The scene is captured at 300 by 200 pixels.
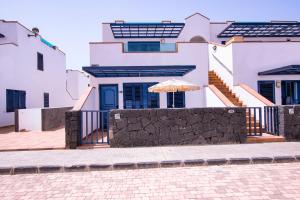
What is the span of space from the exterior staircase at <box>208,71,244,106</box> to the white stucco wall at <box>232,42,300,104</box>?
73cm

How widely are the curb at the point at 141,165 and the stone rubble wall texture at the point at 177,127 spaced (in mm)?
2010

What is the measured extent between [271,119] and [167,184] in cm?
654

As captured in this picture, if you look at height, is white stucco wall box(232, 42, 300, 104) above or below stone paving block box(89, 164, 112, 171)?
above

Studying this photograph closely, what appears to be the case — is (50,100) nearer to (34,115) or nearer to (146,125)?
(34,115)

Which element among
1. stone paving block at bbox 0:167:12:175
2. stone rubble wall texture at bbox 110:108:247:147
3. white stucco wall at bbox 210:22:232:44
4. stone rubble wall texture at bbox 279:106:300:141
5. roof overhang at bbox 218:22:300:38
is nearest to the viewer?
stone paving block at bbox 0:167:12:175

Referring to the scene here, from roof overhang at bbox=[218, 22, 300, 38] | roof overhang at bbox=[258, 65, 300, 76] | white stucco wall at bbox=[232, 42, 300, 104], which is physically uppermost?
roof overhang at bbox=[218, 22, 300, 38]

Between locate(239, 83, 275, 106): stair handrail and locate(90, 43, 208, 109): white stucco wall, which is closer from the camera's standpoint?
locate(239, 83, 275, 106): stair handrail

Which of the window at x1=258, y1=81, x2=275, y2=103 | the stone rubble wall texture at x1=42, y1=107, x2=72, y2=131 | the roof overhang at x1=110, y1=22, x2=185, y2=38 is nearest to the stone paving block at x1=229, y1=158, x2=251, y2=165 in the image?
the window at x1=258, y1=81, x2=275, y2=103

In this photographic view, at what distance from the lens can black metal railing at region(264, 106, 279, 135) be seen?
8.77 m

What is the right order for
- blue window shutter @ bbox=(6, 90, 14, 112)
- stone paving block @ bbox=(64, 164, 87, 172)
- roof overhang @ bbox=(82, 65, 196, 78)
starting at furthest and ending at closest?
blue window shutter @ bbox=(6, 90, 14, 112) → roof overhang @ bbox=(82, 65, 196, 78) → stone paving block @ bbox=(64, 164, 87, 172)

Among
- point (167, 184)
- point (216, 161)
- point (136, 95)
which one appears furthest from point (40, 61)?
point (167, 184)

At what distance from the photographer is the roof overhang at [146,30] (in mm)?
16725

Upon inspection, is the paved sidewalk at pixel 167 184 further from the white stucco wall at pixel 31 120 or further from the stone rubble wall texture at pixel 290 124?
the white stucco wall at pixel 31 120

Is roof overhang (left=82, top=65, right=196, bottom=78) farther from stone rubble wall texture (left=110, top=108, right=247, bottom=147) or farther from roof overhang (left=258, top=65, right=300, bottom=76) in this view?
roof overhang (left=258, top=65, right=300, bottom=76)
